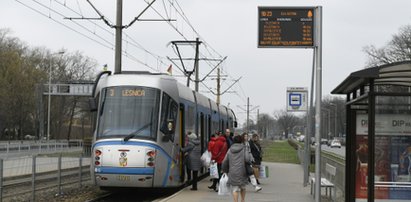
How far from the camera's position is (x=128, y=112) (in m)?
15.9

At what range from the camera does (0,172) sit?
13.5 metres

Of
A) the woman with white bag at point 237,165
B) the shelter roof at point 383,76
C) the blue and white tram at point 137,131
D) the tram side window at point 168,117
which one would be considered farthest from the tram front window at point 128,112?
the shelter roof at point 383,76

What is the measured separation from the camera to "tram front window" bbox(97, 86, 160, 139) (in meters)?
15.7

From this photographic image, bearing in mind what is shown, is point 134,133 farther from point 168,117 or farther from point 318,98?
point 318,98

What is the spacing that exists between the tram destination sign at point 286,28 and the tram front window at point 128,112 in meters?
5.45

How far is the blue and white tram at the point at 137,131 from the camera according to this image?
1530 centimetres

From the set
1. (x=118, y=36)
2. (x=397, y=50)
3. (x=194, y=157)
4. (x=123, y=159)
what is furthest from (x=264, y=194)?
(x=397, y=50)

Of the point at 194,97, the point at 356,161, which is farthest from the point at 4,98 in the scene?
the point at 356,161

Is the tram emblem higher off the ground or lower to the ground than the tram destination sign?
lower

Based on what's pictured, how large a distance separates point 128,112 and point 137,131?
62 centimetres

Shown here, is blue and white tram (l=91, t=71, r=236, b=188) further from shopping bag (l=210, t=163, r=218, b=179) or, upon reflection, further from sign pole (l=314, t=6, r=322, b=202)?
sign pole (l=314, t=6, r=322, b=202)

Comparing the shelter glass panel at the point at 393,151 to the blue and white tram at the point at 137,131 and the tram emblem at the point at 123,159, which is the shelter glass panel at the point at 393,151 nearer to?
the blue and white tram at the point at 137,131

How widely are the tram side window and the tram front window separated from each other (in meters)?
0.20

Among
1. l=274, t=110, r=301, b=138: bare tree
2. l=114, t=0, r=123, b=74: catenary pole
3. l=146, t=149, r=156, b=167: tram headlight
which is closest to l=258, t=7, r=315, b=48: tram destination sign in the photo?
l=146, t=149, r=156, b=167: tram headlight
